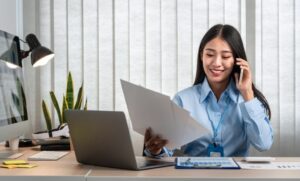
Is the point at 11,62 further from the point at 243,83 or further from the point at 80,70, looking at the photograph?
the point at 80,70

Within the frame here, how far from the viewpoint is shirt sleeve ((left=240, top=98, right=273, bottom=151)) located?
2086mm

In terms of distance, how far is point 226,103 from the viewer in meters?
2.28

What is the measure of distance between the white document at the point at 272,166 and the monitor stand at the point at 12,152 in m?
0.90

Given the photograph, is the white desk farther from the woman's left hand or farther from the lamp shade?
the lamp shade

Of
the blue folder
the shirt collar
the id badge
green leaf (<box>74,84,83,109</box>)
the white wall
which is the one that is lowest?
the id badge

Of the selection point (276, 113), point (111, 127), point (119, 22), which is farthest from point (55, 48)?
point (111, 127)

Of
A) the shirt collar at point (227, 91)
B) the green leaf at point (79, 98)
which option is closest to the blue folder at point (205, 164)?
the shirt collar at point (227, 91)

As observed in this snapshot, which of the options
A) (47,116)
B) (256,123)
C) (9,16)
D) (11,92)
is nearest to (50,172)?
(11,92)

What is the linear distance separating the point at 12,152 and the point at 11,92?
280mm

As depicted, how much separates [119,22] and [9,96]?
1727 millimetres

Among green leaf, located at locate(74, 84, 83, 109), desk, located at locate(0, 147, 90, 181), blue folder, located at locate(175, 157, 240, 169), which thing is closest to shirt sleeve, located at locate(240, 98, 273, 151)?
blue folder, located at locate(175, 157, 240, 169)

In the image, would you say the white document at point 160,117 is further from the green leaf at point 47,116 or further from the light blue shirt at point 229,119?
the green leaf at point 47,116

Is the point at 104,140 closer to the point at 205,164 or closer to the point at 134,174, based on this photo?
the point at 134,174

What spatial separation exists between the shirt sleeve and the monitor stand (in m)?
1.00
